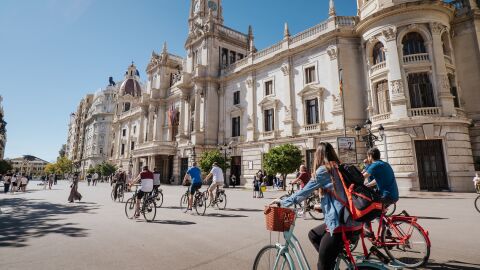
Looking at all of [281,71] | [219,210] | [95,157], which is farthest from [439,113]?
[95,157]

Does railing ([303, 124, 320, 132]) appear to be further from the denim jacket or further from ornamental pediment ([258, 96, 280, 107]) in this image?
the denim jacket

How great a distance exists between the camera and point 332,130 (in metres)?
22.0

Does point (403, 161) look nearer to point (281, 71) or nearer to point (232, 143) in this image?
point (281, 71)

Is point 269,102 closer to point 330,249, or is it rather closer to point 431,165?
point 431,165

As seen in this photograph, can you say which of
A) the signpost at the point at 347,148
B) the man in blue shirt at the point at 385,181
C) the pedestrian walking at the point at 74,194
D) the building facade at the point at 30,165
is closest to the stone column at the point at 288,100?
the signpost at the point at 347,148

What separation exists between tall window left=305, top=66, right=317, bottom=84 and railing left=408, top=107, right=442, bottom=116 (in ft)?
29.3

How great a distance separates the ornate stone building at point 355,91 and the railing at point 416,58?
0.07m

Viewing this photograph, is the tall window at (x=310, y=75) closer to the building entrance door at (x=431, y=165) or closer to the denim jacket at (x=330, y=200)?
the building entrance door at (x=431, y=165)

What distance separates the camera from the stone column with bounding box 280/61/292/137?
2544 centimetres

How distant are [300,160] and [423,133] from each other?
8.61 metres

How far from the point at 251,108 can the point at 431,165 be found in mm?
17451

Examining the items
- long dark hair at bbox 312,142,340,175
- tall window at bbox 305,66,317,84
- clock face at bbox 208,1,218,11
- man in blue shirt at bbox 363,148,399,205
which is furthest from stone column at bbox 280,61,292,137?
long dark hair at bbox 312,142,340,175

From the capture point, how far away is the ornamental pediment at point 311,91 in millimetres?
23688

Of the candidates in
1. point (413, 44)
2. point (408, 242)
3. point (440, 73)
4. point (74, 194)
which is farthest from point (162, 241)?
point (413, 44)
